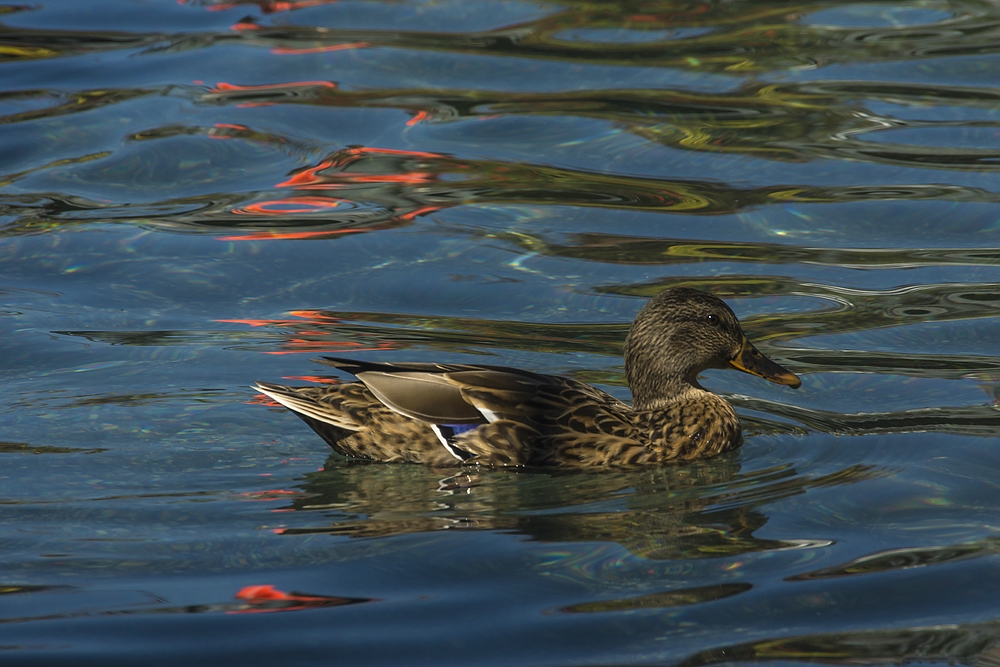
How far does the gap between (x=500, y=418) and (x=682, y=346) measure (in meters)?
0.96

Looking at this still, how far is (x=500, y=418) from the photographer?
6.55 m

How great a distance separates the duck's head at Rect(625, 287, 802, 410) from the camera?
6.88 m

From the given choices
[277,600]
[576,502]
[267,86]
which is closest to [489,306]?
[576,502]

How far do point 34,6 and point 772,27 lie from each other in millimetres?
7695

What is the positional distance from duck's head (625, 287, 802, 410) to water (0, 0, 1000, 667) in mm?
393

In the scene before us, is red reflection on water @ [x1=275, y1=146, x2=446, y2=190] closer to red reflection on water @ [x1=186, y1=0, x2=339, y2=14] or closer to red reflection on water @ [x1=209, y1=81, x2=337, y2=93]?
red reflection on water @ [x1=209, y1=81, x2=337, y2=93]

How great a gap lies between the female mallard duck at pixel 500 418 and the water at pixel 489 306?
0.45 ft

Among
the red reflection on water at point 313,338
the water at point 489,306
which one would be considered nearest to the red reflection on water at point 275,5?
the water at point 489,306

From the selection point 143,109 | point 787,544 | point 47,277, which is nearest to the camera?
point 787,544

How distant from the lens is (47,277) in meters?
9.14

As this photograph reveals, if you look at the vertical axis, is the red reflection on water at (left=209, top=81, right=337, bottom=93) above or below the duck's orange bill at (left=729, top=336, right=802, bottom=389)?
above

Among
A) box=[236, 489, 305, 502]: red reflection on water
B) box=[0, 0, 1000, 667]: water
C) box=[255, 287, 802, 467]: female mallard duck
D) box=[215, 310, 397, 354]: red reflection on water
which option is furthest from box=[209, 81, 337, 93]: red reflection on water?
box=[236, 489, 305, 502]: red reflection on water

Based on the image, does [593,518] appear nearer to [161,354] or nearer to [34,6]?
[161,354]

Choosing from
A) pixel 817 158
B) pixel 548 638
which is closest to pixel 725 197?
pixel 817 158
